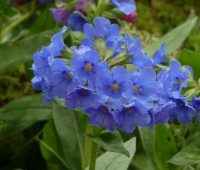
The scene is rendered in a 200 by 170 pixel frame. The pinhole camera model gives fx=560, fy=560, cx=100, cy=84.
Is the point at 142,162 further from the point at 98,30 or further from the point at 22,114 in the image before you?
the point at 98,30

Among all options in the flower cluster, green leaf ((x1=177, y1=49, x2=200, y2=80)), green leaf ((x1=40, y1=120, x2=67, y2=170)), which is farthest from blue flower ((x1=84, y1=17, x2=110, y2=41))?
green leaf ((x1=177, y1=49, x2=200, y2=80))

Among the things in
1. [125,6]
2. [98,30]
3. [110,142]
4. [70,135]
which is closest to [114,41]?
[98,30]

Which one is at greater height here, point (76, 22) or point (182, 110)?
point (182, 110)

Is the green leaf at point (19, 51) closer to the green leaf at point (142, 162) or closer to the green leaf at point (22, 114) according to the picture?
the green leaf at point (22, 114)

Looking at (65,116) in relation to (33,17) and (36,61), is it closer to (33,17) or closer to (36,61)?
(36,61)

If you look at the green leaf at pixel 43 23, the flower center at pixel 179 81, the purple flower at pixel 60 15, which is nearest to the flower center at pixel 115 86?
the flower center at pixel 179 81
